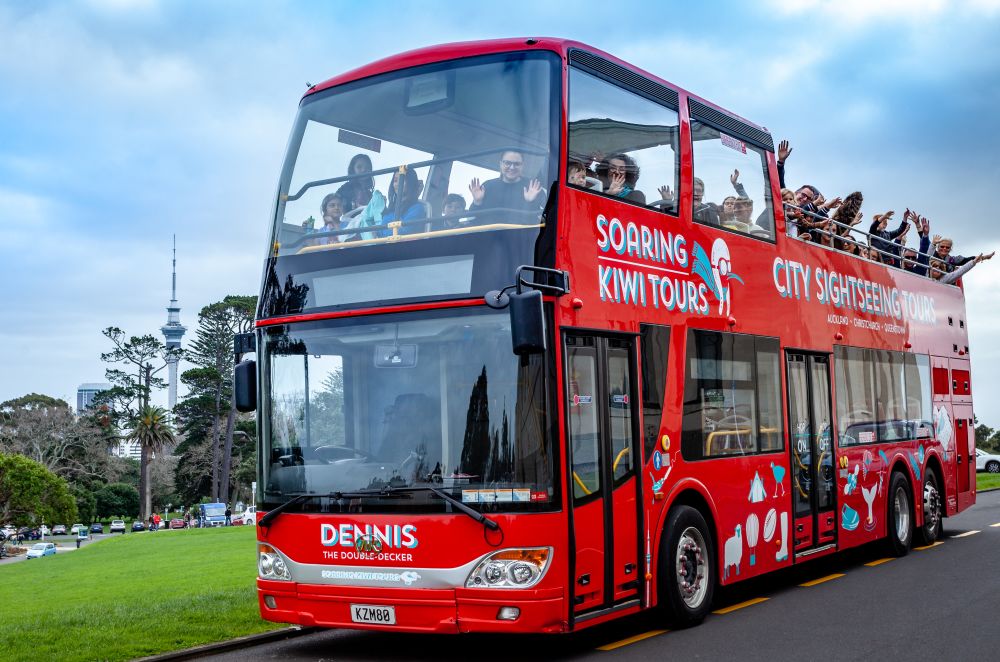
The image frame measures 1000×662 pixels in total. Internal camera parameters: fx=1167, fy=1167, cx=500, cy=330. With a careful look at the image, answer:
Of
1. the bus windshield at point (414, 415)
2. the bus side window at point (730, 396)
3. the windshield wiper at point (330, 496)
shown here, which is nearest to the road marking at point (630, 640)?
the bus side window at point (730, 396)

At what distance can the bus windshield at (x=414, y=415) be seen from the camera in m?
7.96

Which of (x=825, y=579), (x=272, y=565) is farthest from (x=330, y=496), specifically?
(x=825, y=579)

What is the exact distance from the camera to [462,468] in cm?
798

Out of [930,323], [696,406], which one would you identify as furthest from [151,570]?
[696,406]

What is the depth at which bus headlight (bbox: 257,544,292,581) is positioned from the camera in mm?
8570

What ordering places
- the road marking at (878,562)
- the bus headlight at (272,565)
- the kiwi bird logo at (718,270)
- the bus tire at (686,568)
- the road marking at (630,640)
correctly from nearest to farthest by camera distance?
the bus headlight at (272,565) → the road marking at (630,640) → the bus tire at (686,568) → the kiwi bird logo at (718,270) → the road marking at (878,562)

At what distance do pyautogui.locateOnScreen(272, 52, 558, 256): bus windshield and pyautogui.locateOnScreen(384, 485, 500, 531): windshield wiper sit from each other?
1.81 metres

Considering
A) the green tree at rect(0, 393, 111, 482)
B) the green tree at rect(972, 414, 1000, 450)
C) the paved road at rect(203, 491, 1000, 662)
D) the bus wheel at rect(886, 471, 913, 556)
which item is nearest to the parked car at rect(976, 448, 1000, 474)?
the green tree at rect(972, 414, 1000, 450)

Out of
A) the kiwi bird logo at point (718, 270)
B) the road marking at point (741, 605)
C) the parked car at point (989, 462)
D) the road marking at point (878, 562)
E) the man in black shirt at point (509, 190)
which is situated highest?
the man in black shirt at point (509, 190)

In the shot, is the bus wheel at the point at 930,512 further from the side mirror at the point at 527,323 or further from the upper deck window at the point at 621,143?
the side mirror at the point at 527,323

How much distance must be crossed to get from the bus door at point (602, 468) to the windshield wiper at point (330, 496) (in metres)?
1.25

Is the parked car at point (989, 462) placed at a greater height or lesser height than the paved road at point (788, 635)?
lesser

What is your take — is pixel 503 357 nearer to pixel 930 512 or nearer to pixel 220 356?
pixel 930 512

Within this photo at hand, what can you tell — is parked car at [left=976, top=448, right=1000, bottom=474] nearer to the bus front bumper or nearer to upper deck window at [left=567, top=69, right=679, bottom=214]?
upper deck window at [left=567, top=69, right=679, bottom=214]
